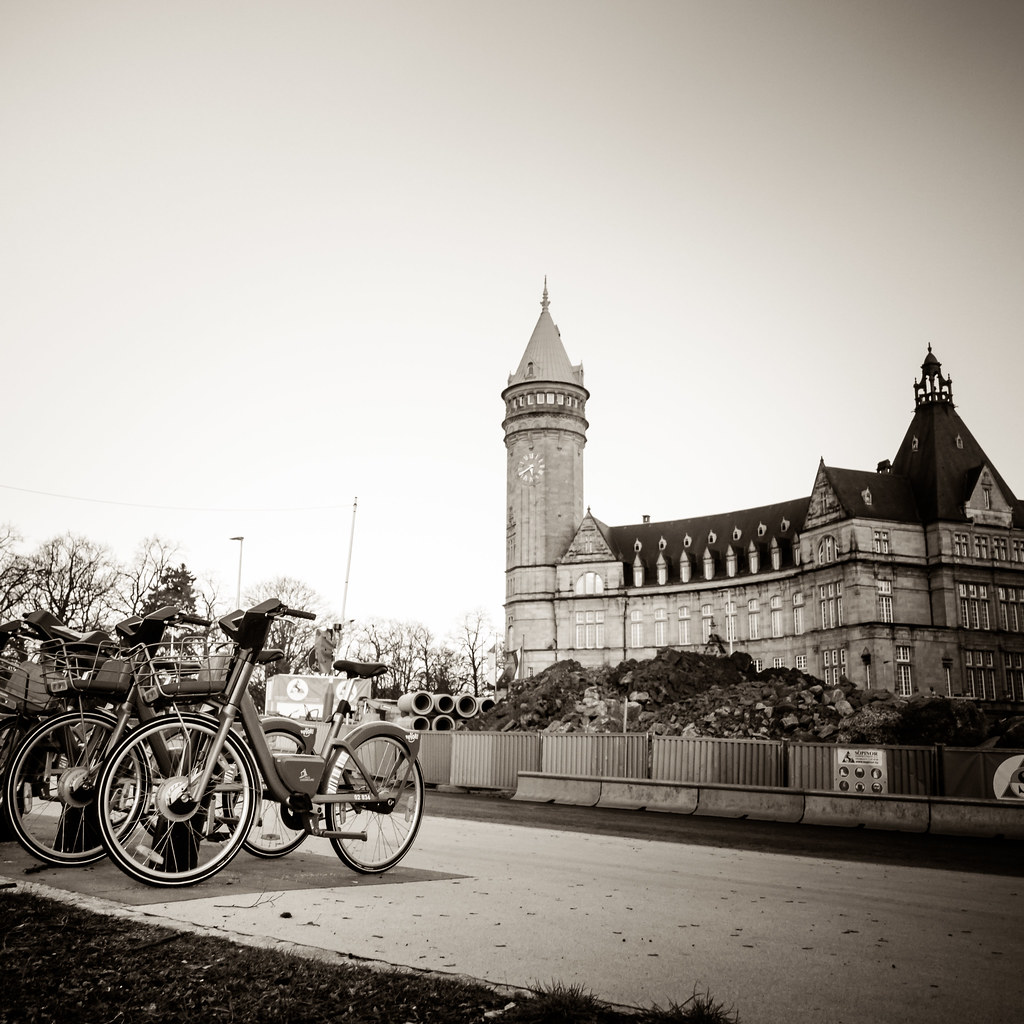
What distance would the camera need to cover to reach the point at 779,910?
269 inches

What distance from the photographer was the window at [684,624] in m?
82.4

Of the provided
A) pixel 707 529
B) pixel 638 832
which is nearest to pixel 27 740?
pixel 638 832

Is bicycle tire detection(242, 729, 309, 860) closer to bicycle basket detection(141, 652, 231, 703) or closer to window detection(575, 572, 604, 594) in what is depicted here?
bicycle basket detection(141, 652, 231, 703)

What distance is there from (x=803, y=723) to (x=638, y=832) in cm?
2678

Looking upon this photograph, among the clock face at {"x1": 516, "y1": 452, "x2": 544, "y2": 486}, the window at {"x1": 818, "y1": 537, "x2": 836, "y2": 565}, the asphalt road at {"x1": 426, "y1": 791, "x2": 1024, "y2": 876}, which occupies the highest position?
the clock face at {"x1": 516, "y1": 452, "x2": 544, "y2": 486}

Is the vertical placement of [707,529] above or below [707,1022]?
above

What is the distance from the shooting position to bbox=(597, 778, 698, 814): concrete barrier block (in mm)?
23062

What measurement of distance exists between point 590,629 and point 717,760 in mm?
59552

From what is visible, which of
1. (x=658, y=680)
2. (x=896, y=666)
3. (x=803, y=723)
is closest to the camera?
(x=803, y=723)

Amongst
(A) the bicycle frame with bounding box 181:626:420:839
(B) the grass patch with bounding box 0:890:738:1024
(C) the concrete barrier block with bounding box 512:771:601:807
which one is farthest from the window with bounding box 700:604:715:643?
(B) the grass patch with bounding box 0:890:738:1024

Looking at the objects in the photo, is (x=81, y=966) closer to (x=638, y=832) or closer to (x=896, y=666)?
(x=638, y=832)

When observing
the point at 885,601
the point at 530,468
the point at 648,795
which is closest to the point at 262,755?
the point at 648,795

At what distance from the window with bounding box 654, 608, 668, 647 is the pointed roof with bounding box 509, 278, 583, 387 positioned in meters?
21.9

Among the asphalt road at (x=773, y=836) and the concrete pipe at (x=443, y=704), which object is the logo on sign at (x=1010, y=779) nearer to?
the asphalt road at (x=773, y=836)
